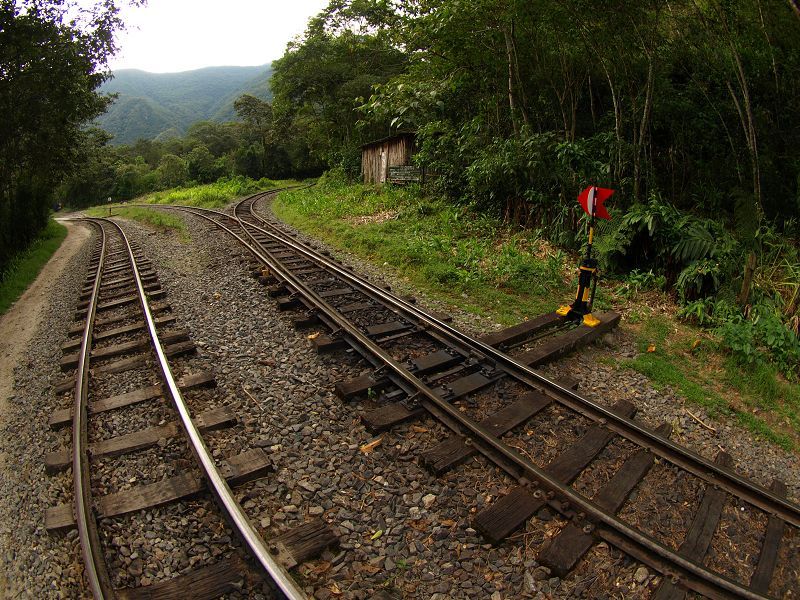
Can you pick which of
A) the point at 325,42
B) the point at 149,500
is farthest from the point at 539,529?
the point at 325,42

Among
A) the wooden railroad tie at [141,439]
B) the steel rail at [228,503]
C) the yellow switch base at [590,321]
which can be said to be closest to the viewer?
the steel rail at [228,503]

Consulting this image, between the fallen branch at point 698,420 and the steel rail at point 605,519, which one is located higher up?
the steel rail at point 605,519

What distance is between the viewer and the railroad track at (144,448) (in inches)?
98.9

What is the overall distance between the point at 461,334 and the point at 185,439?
115 inches

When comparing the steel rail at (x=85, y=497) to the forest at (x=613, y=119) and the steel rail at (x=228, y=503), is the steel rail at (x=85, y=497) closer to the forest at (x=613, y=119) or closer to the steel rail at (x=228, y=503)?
the steel rail at (x=228, y=503)

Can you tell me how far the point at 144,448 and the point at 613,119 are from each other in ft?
29.4

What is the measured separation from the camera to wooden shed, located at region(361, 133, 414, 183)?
17.8 m

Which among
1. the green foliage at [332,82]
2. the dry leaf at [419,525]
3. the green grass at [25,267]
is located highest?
the green foliage at [332,82]

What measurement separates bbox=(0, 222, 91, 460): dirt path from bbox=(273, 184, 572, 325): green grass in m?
5.54

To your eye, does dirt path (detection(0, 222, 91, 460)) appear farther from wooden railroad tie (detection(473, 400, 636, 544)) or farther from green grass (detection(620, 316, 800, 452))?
green grass (detection(620, 316, 800, 452))

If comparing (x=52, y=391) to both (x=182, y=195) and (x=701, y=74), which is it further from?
(x=182, y=195)

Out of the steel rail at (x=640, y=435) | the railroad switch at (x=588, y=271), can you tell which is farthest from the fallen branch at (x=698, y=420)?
the railroad switch at (x=588, y=271)

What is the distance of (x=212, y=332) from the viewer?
5.79 meters

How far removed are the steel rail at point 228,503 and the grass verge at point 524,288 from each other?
3.94 meters
